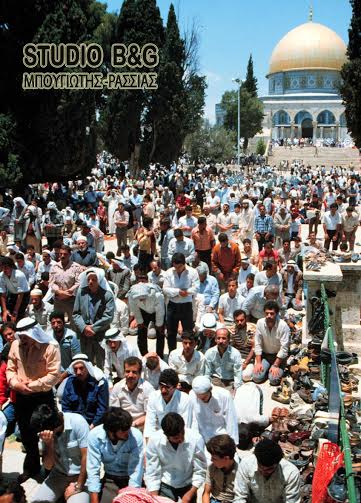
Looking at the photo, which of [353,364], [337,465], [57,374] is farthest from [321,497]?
[353,364]

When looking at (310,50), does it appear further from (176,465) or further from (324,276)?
(176,465)

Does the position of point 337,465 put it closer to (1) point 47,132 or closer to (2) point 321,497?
(2) point 321,497

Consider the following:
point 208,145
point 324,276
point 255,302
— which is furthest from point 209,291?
point 208,145

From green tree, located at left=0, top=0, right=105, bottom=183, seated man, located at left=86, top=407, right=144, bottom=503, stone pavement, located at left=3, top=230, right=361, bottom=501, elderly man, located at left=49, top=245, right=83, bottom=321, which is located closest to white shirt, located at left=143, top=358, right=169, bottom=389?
stone pavement, located at left=3, top=230, right=361, bottom=501

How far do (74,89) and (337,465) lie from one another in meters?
18.7

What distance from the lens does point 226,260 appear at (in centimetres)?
947

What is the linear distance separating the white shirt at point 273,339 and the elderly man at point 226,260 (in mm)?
2342

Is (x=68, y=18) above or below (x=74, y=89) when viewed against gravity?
above

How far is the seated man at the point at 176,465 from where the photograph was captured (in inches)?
172

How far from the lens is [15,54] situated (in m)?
20.4

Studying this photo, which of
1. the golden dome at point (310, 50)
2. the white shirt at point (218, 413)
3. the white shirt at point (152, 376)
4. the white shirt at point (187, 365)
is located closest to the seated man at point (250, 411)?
the white shirt at point (187, 365)

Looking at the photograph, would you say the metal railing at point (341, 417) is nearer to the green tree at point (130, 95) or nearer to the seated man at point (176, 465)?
the seated man at point (176, 465)

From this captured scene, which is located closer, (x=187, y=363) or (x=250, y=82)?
(x=187, y=363)

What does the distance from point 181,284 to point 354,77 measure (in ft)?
63.6
